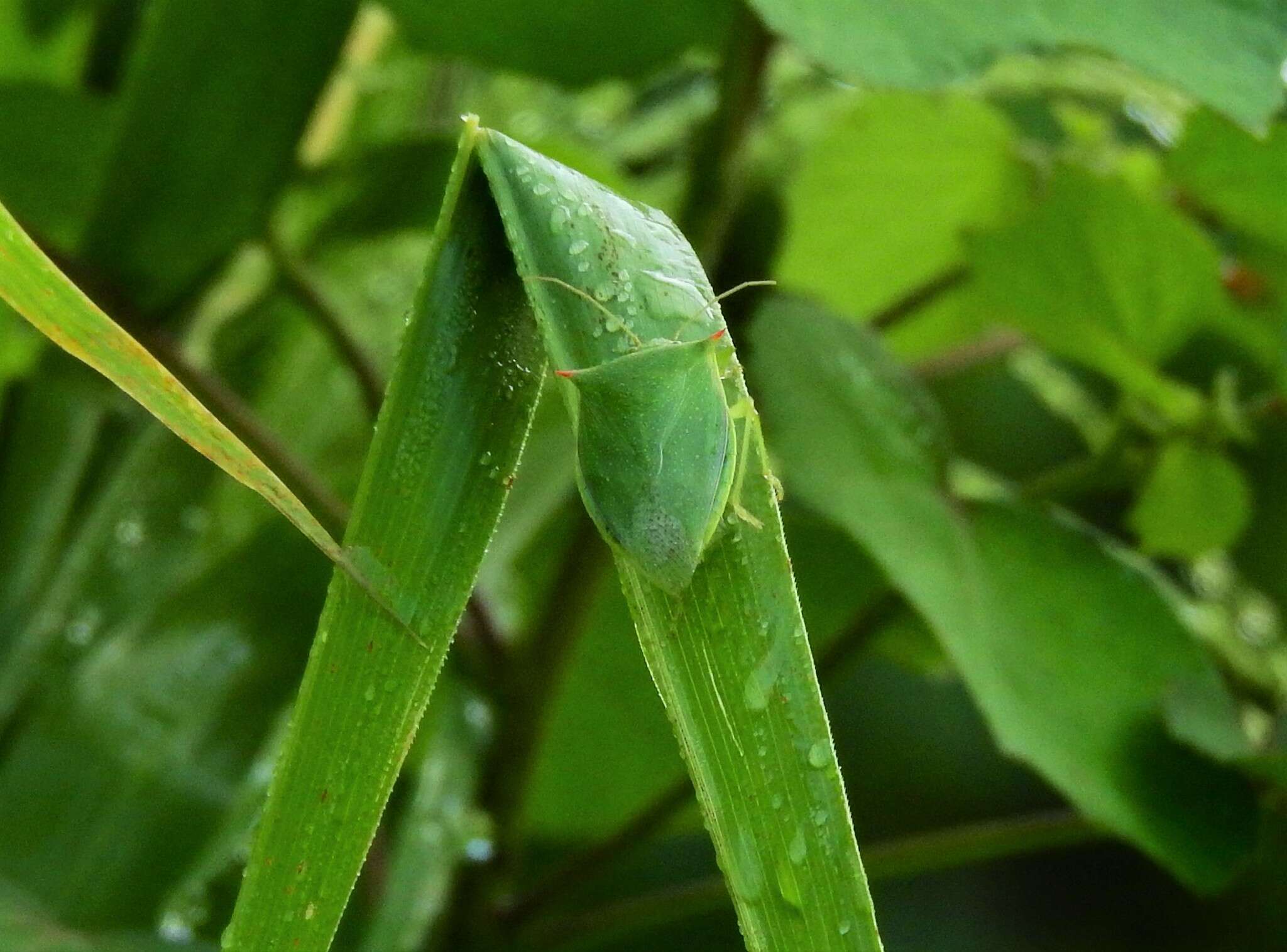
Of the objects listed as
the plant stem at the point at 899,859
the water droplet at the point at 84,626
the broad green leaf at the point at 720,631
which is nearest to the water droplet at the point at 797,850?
the broad green leaf at the point at 720,631

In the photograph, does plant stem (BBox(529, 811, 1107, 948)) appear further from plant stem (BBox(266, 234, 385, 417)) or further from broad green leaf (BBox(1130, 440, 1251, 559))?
plant stem (BBox(266, 234, 385, 417))

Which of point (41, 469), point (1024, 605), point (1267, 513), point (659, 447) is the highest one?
point (659, 447)

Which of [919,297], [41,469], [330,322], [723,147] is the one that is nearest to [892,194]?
[919,297]

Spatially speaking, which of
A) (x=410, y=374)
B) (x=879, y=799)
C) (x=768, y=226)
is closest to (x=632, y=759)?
(x=879, y=799)

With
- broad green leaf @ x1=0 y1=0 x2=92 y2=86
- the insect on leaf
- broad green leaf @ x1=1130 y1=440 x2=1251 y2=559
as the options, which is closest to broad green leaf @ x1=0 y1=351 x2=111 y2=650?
broad green leaf @ x1=0 y1=0 x2=92 y2=86

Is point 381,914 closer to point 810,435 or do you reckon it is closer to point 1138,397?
point 810,435

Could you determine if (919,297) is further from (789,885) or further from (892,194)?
(789,885)

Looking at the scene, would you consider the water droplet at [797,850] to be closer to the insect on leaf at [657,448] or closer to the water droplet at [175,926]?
the insect on leaf at [657,448]
